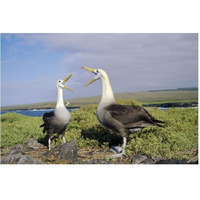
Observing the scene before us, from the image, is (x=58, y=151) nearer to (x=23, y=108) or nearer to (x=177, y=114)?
(x=23, y=108)

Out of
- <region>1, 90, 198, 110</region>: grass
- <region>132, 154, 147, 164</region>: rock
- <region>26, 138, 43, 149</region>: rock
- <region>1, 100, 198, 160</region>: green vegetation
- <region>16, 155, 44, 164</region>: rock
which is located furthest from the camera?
<region>1, 90, 198, 110</region>: grass

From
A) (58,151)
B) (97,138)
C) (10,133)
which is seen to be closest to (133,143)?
(97,138)

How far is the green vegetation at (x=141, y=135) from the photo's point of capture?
16.3ft

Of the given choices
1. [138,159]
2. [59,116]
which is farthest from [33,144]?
[138,159]

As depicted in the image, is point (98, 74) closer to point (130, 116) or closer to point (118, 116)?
point (118, 116)

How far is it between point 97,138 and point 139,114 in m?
1.38

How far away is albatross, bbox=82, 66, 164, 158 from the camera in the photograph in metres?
4.90

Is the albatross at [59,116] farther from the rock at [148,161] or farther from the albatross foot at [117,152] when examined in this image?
the rock at [148,161]

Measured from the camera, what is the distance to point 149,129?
5.80 m

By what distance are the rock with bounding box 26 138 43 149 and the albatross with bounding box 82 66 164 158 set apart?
6.92ft

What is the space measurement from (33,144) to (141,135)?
2.67 m

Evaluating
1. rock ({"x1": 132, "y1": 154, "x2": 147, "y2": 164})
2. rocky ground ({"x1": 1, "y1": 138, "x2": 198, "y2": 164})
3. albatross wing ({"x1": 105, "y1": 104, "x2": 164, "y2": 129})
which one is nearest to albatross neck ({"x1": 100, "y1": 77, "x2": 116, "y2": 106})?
albatross wing ({"x1": 105, "y1": 104, "x2": 164, "y2": 129})

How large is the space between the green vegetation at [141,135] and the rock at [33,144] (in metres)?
0.21

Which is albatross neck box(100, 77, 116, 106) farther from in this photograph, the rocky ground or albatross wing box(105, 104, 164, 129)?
the rocky ground
